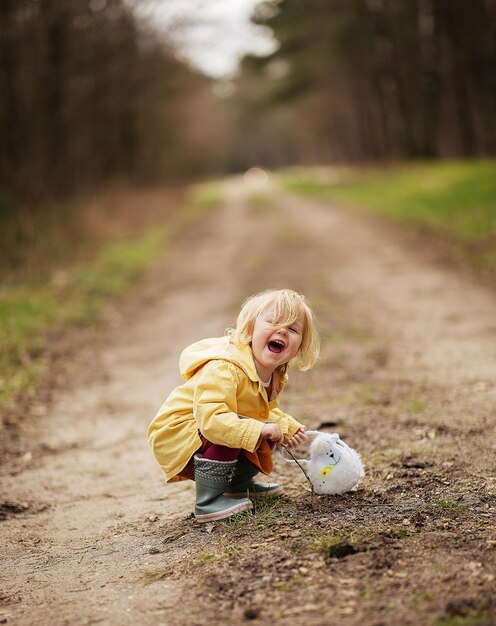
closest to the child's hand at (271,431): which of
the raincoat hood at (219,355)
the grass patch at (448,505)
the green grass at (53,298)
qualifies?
the raincoat hood at (219,355)

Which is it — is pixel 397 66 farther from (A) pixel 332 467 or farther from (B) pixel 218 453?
(B) pixel 218 453

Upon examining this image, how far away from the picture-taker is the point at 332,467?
3359mm

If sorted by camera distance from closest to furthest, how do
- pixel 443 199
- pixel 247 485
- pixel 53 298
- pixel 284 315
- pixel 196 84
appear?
pixel 284 315 → pixel 247 485 → pixel 53 298 → pixel 443 199 → pixel 196 84

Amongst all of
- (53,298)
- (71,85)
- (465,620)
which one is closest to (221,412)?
(465,620)

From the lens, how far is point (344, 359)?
6.41 metres

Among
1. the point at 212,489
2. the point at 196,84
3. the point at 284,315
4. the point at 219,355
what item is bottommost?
the point at 212,489

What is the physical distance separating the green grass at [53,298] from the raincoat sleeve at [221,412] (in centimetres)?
312

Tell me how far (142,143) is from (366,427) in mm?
30374

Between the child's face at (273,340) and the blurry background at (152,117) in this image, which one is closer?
the child's face at (273,340)

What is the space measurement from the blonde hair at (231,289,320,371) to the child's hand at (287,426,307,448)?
33 centimetres

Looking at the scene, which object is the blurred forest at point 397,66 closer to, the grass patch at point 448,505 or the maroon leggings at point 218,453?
the grass patch at point 448,505

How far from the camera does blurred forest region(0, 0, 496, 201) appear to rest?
15.3m

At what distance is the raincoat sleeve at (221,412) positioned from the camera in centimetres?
313

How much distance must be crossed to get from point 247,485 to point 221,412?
607 mm
